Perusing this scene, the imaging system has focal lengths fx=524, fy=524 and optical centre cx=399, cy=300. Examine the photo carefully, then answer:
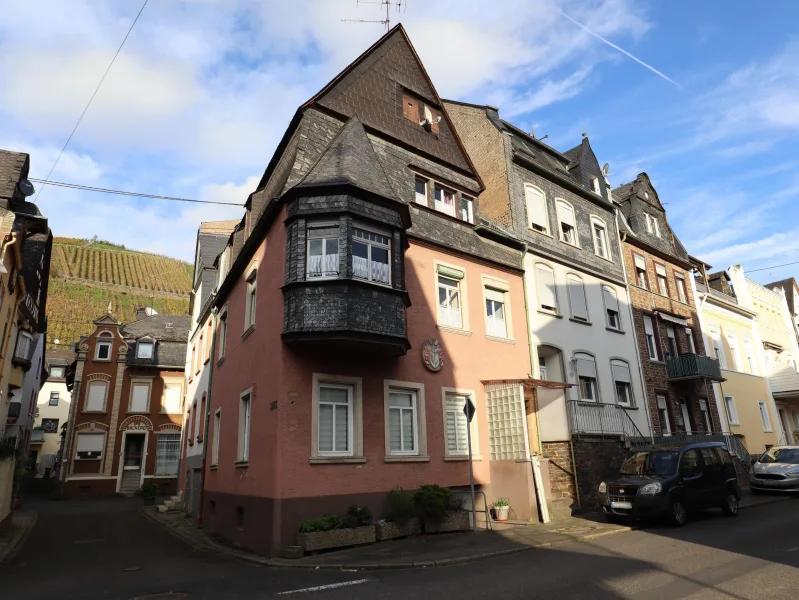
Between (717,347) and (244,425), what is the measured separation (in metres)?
25.3

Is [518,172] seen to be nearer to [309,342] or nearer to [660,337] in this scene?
[660,337]

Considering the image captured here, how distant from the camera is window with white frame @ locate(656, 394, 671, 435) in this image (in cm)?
2253

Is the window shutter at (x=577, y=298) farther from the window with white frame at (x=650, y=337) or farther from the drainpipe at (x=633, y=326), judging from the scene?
the window with white frame at (x=650, y=337)

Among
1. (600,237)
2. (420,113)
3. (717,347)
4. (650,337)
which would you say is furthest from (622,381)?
(420,113)

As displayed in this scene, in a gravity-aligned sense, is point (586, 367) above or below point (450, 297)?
below

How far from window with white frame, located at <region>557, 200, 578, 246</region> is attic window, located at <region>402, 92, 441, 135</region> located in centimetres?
695

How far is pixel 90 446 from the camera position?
3138cm

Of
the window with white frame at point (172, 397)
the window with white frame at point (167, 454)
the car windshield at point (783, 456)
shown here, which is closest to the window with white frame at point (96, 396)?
the window with white frame at point (172, 397)

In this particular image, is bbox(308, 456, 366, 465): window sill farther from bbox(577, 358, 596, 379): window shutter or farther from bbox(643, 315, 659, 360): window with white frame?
bbox(643, 315, 659, 360): window with white frame

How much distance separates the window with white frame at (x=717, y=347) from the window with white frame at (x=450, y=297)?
18883mm

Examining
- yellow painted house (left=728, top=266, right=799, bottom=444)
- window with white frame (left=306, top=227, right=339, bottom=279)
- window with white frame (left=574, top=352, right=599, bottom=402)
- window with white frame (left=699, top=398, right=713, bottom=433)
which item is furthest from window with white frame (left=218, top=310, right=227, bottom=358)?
yellow painted house (left=728, top=266, right=799, bottom=444)

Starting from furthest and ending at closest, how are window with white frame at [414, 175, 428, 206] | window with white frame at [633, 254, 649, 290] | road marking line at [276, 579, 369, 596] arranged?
window with white frame at [633, 254, 649, 290] < window with white frame at [414, 175, 428, 206] < road marking line at [276, 579, 369, 596]

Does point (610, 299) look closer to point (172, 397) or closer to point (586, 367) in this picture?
point (586, 367)

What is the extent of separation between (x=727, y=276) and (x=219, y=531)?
108 feet
